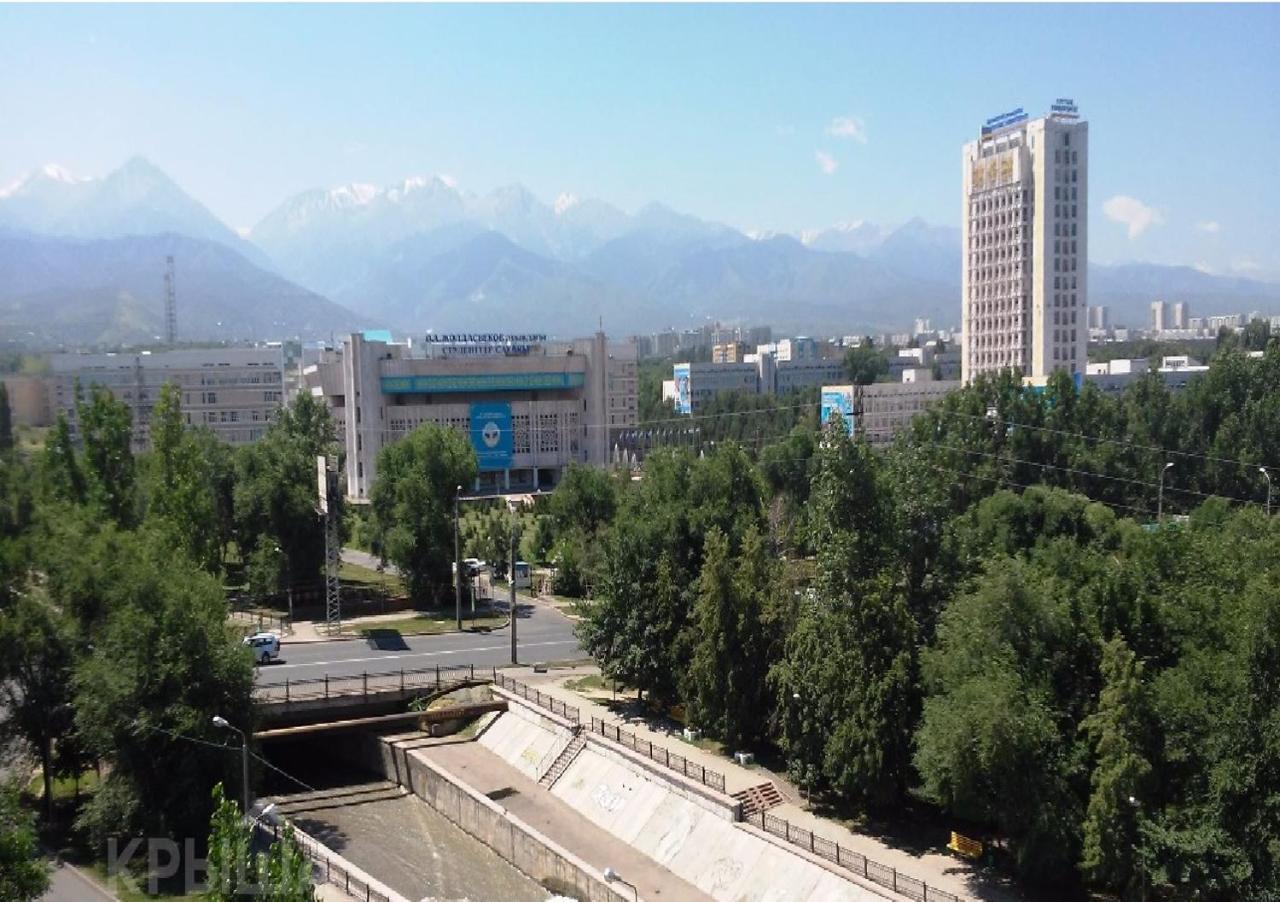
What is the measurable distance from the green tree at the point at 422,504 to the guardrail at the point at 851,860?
907 inches

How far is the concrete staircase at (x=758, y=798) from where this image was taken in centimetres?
2347

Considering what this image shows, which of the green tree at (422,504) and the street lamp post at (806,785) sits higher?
the green tree at (422,504)

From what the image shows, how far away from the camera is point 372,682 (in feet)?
108

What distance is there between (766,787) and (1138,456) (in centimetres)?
4149

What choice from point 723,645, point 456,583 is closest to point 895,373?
point 456,583

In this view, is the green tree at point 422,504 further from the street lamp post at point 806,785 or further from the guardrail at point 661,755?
the street lamp post at point 806,785

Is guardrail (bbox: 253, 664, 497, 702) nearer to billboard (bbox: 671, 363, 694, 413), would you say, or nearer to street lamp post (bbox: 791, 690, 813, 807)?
street lamp post (bbox: 791, 690, 813, 807)

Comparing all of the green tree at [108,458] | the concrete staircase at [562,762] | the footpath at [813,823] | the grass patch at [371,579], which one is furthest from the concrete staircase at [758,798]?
the green tree at [108,458]

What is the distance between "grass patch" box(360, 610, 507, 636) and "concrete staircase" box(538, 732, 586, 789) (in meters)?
12.6

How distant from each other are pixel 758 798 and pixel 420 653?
1623cm

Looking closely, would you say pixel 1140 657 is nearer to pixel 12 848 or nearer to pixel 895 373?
pixel 12 848

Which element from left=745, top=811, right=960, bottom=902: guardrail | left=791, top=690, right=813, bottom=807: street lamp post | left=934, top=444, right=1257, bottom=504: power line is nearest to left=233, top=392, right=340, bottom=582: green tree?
left=791, top=690, right=813, bottom=807: street lamp post

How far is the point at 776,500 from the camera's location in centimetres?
4638

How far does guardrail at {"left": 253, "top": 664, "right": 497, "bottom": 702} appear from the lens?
103 ft
